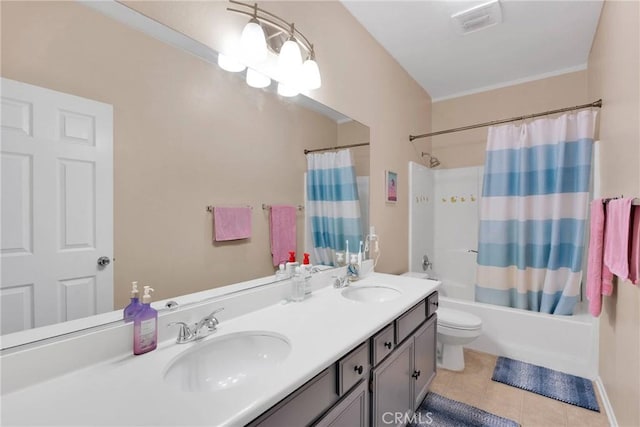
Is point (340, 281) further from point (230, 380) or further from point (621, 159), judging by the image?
point (621, 159)

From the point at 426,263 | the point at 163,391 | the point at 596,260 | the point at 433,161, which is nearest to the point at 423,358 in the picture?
the point at 596,260

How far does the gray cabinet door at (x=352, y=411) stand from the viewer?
0.90m

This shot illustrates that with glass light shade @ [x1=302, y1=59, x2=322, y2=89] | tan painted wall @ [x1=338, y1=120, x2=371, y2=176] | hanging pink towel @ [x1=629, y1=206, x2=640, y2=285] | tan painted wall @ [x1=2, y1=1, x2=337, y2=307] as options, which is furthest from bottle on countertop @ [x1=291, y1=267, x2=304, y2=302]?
hanging pink towel @ [x1=629, y1=206, x2=640, y2=285]

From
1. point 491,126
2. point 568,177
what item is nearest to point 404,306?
point 568,177

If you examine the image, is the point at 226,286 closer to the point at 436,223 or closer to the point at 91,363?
the point at 91,363

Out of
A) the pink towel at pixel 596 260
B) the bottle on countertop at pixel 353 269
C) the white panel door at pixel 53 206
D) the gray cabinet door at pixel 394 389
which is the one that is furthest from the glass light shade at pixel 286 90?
the pink towel at pixel 596 260

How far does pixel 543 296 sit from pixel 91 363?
2888mm

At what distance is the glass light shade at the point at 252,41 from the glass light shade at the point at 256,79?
2.9 inches

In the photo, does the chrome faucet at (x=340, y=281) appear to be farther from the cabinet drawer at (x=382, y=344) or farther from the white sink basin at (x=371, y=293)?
the cabinet drawer at (x=382, y=344)

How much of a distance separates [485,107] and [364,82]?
170 cm

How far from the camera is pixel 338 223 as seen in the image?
1863 millimetres

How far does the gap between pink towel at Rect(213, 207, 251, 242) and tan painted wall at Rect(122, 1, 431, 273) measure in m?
0.69

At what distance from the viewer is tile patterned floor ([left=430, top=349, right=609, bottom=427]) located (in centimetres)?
164

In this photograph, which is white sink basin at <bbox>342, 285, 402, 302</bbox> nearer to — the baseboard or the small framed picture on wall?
the small framed picture on wall
